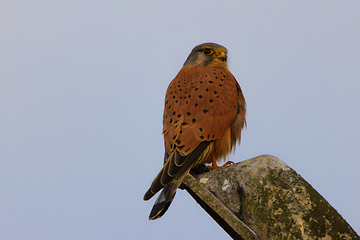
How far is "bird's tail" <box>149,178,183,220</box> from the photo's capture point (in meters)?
2.73

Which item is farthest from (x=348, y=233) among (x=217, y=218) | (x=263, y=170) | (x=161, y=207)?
(x=161, y=207)

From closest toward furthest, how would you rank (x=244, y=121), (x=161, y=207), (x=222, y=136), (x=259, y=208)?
(x=259, y=208), (x=161, y=207), (x=222, y=136), (x=244, y=121)

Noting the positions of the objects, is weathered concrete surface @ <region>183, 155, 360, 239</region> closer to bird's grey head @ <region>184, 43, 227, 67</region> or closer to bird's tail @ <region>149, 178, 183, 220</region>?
bird's tail @ <region>149, 178, 183, 220</region>

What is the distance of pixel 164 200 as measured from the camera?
109 inches

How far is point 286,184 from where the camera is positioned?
2303 mm

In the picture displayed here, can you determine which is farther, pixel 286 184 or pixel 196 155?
pixel 196 155

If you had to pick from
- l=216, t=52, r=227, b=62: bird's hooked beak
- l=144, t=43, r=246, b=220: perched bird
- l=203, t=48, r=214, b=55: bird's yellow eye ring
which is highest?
l=203, t=48, r=214, b=55: bird's yellow eye ring

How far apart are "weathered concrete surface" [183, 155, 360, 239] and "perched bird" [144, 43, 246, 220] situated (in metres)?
0.41

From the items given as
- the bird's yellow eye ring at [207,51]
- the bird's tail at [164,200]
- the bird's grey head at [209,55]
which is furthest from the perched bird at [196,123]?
the bird's yellow eye ring at [207,51]

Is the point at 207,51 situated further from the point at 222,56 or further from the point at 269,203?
the point at 269,203

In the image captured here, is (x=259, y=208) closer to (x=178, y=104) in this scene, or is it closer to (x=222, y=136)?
(x=222, y=136)

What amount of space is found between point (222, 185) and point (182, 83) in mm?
1544

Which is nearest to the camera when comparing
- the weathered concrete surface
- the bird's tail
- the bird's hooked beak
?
the weathered concrete surface

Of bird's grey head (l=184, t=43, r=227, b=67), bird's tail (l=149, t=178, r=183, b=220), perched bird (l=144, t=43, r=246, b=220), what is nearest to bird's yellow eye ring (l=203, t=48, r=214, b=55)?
bird's grey head (l=184, t=43, r=227, b=67)
